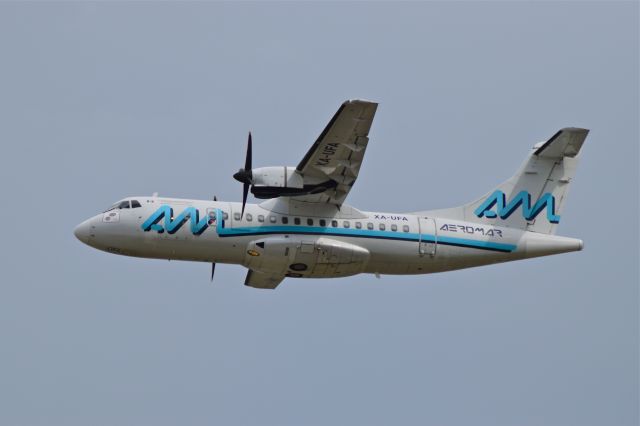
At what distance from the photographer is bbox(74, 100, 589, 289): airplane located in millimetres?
29156

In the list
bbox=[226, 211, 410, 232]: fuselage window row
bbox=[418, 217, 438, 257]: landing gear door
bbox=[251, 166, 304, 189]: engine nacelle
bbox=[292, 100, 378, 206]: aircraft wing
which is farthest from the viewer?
bbox=[418, 217, 438, 257]: landing gear door

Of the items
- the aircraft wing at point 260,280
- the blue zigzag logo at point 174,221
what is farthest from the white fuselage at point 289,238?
the aircraft wing at point 260,280

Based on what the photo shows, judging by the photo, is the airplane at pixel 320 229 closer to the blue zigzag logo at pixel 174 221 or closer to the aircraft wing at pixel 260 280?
the blue zigzag logo at pixel 174 221

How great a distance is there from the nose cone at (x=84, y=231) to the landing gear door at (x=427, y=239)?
9.23 meters

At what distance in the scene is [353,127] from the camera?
92.7ft

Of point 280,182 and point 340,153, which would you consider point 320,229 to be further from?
point 340,153

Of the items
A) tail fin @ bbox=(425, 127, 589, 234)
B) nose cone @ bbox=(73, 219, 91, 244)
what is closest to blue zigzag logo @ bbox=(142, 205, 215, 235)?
nose cone @ bbox=(73, 219, 91, 244)

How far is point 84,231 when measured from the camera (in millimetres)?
29625

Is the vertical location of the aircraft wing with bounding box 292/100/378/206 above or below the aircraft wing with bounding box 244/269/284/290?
above

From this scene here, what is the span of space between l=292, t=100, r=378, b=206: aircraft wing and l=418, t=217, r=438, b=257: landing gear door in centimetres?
246

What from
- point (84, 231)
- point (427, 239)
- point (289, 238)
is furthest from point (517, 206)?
point (84, 231)

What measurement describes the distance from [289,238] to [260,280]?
10.8 ft

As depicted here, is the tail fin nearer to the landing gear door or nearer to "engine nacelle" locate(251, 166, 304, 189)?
the landing gear door

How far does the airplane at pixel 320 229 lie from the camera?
95.7ft
